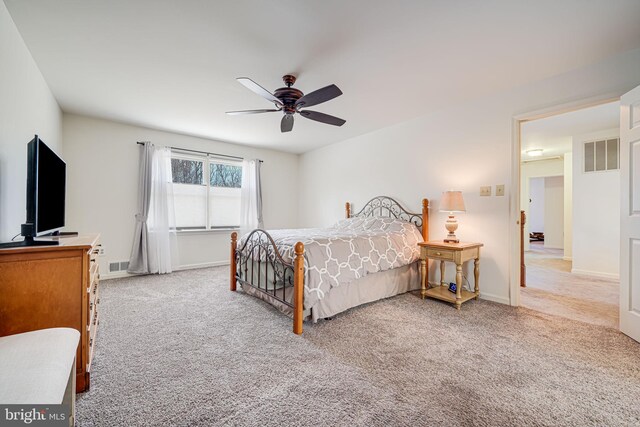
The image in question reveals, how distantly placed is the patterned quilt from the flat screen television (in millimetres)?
1755

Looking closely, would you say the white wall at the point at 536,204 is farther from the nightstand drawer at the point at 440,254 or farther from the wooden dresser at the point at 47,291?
the wooden dresser at the point at 47,291

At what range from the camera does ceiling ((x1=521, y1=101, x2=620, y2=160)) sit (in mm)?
3754

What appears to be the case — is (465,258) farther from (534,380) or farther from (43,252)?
(43,252)

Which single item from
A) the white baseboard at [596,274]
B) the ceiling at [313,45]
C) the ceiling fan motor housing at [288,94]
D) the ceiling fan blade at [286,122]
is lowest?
the white baseboard at [596,274]

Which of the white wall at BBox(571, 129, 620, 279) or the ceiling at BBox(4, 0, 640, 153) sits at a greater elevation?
the ceiling at BBox(4, 0, 640, 153)

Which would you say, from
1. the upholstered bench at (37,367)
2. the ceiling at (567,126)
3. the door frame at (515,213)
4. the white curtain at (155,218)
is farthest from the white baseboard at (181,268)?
the ceiling at (567,126)

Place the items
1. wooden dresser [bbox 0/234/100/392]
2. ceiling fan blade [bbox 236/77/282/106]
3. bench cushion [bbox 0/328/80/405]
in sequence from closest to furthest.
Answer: bench cushion [bbox 0/328/80/405] → wooden dresser [bbox 0/234/100/392] → ceiling fan blade [bbox 236/77/282/106]

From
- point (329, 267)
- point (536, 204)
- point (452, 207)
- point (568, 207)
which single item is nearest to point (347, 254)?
point (329, 267)

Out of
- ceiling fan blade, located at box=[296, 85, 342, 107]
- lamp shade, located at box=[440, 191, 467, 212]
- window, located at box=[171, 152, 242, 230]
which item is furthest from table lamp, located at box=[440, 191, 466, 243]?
window, located at box=[171, 152, 242, 230]

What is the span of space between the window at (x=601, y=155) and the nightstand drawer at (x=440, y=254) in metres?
3.82

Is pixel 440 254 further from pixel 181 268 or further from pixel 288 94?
pixel 181 268

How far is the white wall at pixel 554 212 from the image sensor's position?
24.8 feet

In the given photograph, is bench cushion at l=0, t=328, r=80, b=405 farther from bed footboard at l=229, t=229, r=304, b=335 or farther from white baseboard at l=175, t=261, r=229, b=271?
white baseboard at l=175, t=261, r=229, b=271

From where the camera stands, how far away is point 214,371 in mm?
1780
